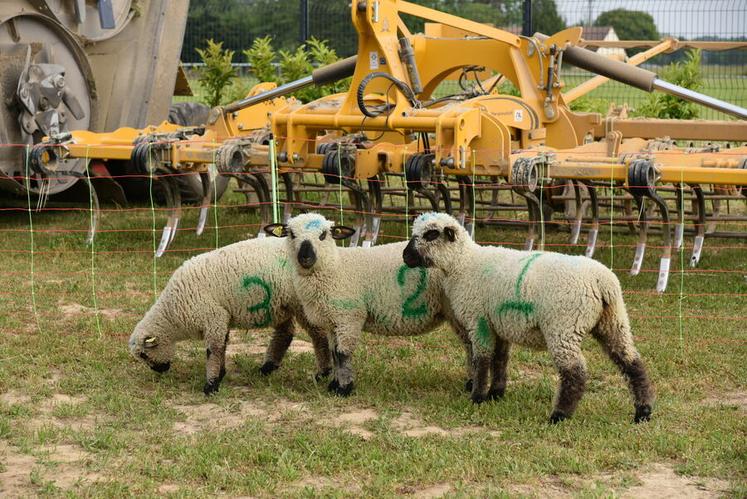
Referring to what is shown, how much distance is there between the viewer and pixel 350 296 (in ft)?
22.7

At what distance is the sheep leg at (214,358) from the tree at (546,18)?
14216 millimetres

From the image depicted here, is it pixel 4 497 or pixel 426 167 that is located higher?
pixel 426 167

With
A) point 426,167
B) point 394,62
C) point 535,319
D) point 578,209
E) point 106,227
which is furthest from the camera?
point 106,227

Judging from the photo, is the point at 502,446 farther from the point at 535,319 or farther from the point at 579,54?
the point at 579,54

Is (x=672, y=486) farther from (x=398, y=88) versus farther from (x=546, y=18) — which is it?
(x=546, y=18)

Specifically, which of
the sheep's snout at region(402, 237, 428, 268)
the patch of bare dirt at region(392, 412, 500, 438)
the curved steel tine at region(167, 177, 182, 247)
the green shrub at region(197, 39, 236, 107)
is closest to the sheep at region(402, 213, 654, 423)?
the sheep's snout at region(402, 237, 428, 268)

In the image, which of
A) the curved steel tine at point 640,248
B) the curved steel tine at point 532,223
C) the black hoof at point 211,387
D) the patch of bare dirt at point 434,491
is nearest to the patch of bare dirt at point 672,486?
the patch of bare dirt at point 434,491

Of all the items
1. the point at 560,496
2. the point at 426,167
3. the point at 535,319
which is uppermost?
the point at 426,167

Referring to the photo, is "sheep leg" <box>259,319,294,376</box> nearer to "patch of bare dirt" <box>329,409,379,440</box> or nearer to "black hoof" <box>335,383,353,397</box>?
"black hoof" <box>335,383,353,397</box>

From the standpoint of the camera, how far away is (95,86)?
1320cm

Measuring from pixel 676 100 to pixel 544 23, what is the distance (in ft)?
18.1

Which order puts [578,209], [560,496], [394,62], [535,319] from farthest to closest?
[578,209] < [394,62] < [535,319] < [560,496]

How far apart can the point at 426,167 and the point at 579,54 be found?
6.28 ft

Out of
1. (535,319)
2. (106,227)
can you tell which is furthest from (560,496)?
(106,227)
